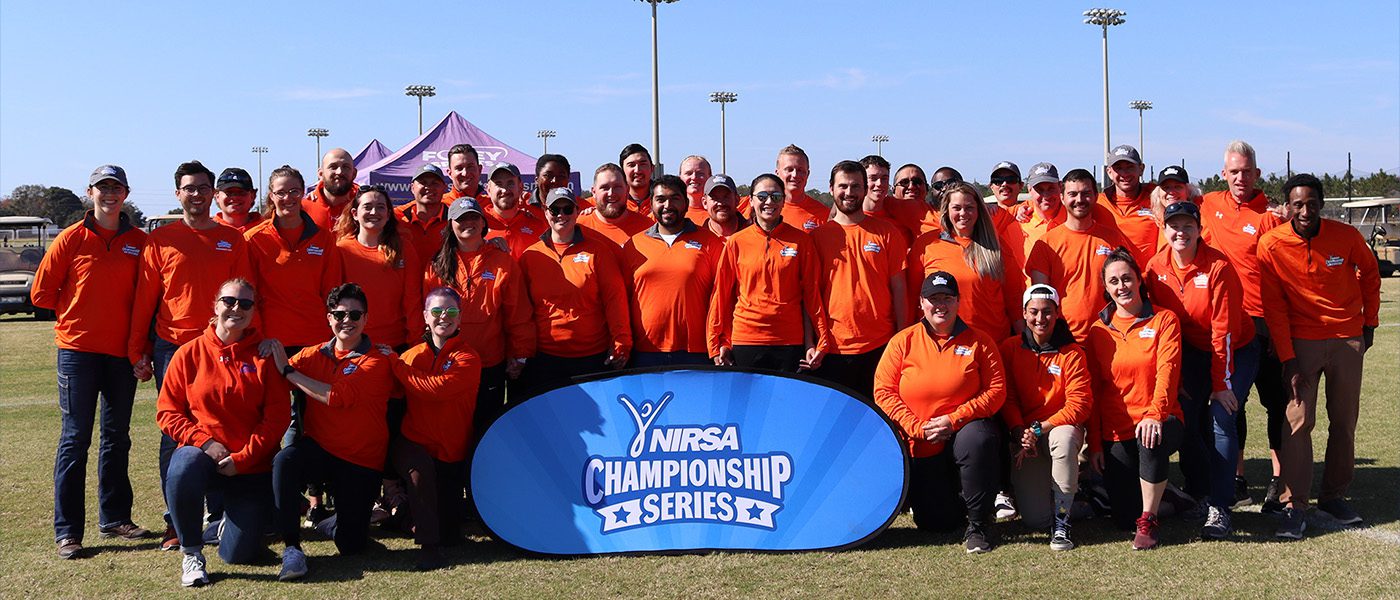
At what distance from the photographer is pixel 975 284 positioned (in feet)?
20.3

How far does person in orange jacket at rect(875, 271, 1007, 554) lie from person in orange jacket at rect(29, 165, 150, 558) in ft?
13.7

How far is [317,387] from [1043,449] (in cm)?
380

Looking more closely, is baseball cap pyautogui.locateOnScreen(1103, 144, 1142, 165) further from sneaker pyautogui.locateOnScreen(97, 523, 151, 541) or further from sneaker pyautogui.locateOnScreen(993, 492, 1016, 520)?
sneaker pyautogui.locateOnScreen(97, 523, 151, 541)

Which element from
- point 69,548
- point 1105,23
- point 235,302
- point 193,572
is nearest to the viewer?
point 193,572

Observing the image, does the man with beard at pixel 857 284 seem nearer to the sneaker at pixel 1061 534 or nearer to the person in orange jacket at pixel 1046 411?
the person in orange jacket at pixel 1046 411

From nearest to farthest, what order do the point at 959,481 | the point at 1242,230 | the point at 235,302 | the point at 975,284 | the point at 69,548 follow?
the point at 235,302, the point at 69,548, the point at 959,481, the point at 975,284, the point at 1242,230

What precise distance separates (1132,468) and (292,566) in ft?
14.1

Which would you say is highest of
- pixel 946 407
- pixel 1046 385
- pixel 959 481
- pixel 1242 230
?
pixel 1242 230

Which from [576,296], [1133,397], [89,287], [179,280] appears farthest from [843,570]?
[89,287]

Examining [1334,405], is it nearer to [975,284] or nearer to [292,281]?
[975,284]

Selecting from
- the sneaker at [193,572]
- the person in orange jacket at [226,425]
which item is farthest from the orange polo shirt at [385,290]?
the sneaker at [193,572]

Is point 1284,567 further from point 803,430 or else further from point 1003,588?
point 803,430

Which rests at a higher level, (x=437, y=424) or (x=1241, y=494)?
(x=437, y=424)

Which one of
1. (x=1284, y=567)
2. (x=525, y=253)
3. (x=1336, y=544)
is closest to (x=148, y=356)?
(x=525, y=253)
